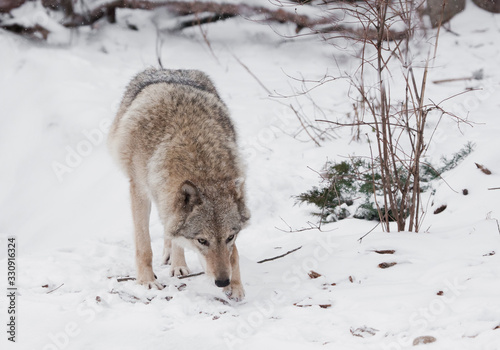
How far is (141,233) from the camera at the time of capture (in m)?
4.71

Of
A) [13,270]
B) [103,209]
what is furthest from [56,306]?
[103,209]

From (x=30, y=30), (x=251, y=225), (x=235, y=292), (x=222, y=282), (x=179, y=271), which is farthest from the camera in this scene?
(x=30, y=30)

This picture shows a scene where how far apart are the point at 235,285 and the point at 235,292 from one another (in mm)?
70

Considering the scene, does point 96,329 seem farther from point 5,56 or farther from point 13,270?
point 5,56

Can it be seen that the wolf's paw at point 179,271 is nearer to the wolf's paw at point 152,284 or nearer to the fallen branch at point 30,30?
the wolf's paw at point 152,284

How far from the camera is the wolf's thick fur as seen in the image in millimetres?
3992

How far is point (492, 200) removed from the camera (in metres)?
4.90

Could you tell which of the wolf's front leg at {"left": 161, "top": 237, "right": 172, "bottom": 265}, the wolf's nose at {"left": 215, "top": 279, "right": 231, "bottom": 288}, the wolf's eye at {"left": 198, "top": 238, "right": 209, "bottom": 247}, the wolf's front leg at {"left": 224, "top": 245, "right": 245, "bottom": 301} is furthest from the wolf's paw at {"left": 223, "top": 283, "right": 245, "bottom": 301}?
the wolf's front leg at {"left": 161, "top": 237, "right": 172, "bottom": 265}

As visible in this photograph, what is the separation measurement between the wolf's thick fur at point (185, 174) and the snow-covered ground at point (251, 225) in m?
0.31

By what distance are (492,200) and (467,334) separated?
2.45 meters

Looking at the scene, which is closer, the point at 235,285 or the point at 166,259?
the point at 235,285

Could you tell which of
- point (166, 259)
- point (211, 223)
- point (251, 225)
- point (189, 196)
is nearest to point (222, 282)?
point (211, 223)

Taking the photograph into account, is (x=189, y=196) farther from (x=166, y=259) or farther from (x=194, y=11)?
(x=194, y=11)

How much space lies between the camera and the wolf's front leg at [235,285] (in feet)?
13.5
